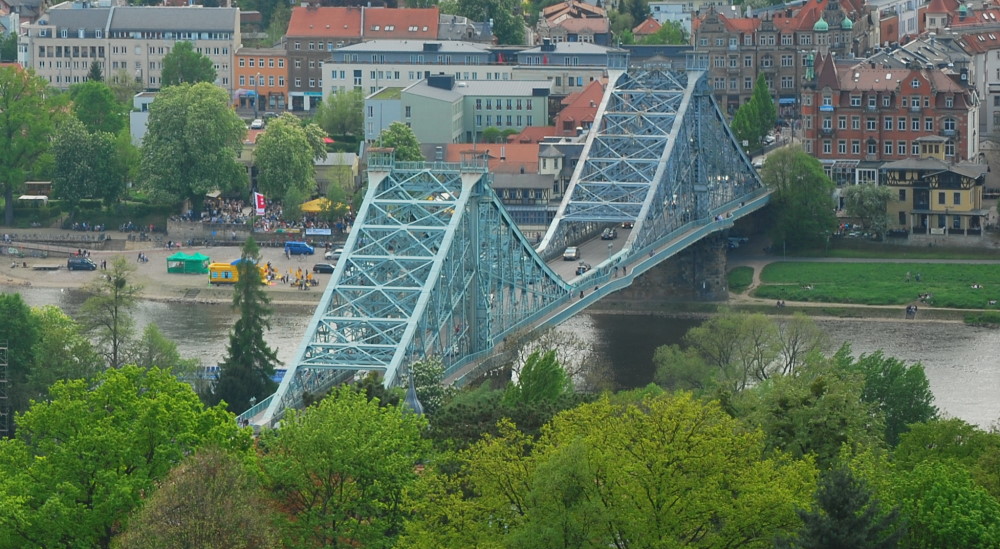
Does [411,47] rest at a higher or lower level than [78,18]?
lower

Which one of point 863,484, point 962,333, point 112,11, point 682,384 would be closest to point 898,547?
point 863,484

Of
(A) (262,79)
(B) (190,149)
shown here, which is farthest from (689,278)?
(A) (262,79)

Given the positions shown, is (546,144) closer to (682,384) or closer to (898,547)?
(682,384)

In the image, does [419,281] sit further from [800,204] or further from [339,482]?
[800,204]

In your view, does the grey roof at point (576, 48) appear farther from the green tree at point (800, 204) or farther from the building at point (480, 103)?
the green tree at point (800, 204)

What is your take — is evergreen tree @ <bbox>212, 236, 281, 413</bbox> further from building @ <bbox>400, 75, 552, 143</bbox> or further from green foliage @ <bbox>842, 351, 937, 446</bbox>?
building @ <bbox>400, 75, 552, 143</bbox>

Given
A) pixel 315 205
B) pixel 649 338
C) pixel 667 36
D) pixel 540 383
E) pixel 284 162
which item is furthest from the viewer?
pixel 667 36

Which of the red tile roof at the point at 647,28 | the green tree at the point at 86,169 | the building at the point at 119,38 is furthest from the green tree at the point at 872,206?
the building at the point at 119,38
